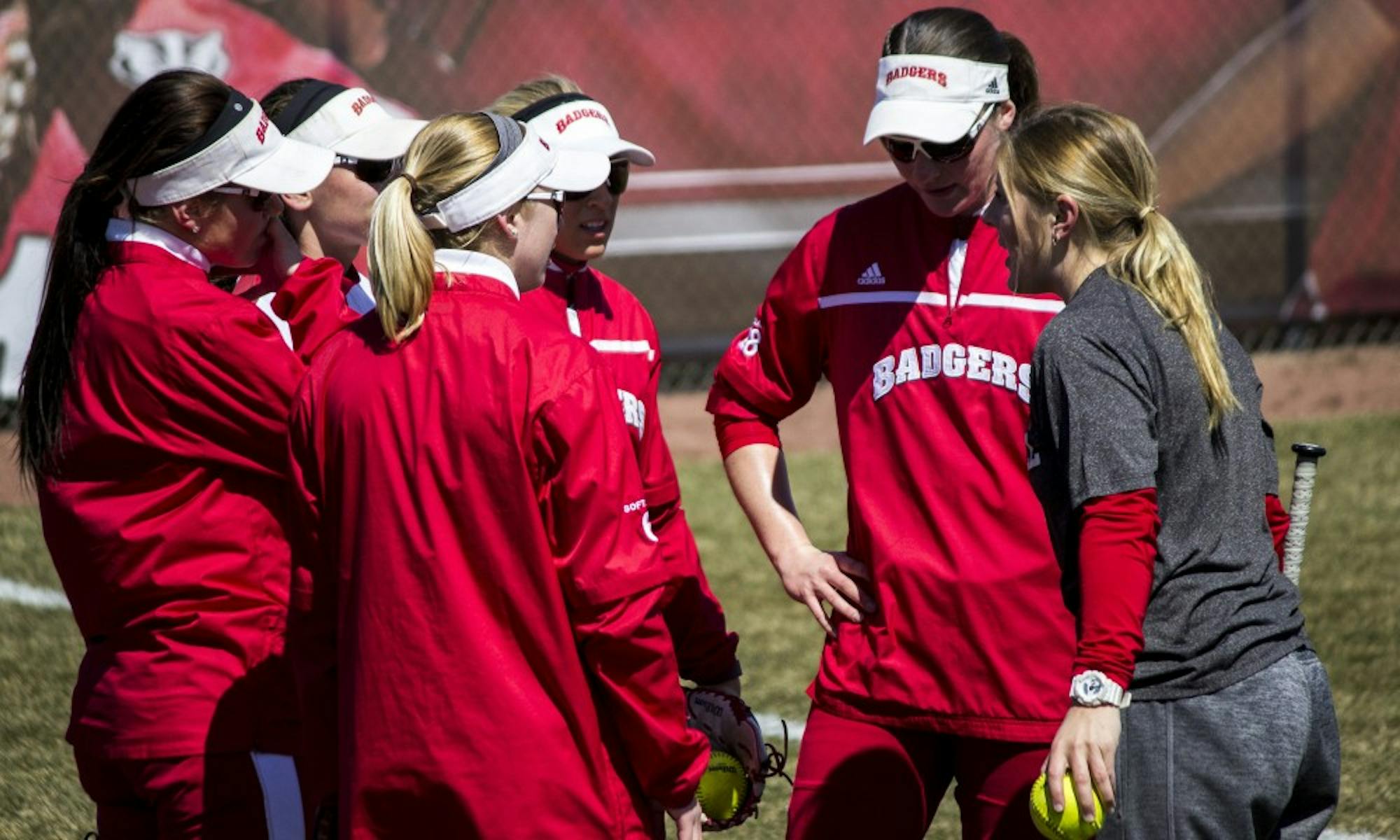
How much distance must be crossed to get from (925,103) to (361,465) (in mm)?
1351

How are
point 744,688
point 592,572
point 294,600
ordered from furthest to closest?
point 744,688 < point 294,600 < point 592,572

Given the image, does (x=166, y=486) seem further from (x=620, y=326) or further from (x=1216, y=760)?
(x=1216, y=760)

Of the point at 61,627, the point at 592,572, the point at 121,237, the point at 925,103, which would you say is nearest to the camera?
the point at 592,572

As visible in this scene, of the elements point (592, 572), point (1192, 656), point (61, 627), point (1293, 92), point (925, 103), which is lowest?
point (61, 627)

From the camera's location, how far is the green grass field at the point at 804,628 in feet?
16.4

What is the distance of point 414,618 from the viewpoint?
2.64m

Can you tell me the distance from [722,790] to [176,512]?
120cm

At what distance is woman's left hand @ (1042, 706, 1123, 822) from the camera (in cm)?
251

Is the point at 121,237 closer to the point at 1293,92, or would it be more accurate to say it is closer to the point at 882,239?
the point at 882,239

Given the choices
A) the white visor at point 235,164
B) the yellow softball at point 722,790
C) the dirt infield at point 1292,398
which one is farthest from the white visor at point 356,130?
the dirt infield at point 1292,398

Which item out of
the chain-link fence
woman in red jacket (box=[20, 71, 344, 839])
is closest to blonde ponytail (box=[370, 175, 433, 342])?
woman in red jacket (box=[20, 71, 344, 839])

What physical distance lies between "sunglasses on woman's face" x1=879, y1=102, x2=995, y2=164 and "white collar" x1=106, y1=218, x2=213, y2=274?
4.35 feet

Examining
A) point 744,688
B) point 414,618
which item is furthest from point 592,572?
point 744,688

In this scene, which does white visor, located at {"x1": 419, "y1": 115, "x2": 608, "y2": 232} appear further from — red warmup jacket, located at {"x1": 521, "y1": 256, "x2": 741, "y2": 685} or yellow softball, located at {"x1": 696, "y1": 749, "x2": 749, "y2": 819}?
yellow softball, located at {"x1": 696, "y1": 749, "x2": 749, "y2": 819}
